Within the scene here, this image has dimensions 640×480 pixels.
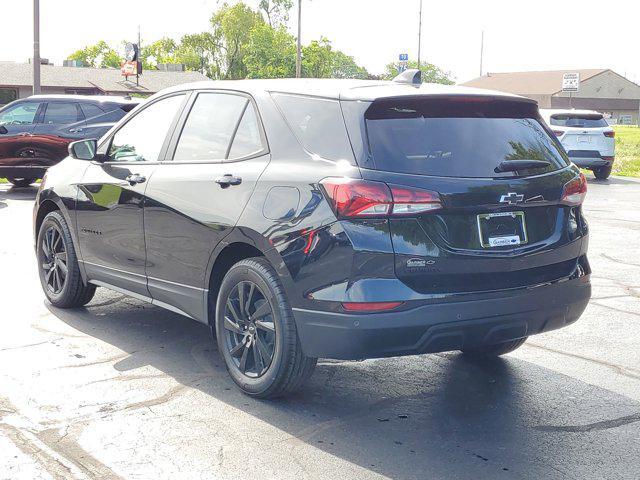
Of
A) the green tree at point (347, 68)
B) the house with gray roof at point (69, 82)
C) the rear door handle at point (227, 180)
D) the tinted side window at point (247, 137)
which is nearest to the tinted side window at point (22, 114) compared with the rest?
the tinted side window at point (247, 137)

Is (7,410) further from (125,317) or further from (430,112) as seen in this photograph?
(430,112)

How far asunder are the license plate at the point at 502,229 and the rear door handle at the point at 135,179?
7.86ft

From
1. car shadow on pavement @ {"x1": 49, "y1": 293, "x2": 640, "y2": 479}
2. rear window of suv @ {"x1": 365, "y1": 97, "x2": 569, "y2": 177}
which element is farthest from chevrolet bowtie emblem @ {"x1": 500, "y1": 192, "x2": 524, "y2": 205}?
car shadow on pavement @ {"x1": 49, "y1": 293, "x2": 640, "y2": 479}

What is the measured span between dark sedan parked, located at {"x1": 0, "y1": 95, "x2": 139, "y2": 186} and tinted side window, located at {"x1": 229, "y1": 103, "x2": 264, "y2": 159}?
11.9m

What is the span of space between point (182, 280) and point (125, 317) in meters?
1.63

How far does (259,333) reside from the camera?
504 centimetres

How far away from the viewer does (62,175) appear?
7059 millimetres

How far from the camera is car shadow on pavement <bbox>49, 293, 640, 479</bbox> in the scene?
4.22m

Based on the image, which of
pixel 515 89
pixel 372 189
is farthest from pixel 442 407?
pixel 515 89

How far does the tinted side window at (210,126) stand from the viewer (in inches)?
214

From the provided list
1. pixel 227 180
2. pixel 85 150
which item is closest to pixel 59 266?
pixel 85 150

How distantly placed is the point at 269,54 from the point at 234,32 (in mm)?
10233

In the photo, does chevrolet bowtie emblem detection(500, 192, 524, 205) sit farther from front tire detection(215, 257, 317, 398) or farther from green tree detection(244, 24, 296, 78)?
green tree detection(244, 24, 296, 78)

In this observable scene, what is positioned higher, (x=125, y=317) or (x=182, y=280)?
(x=182, y=280)
